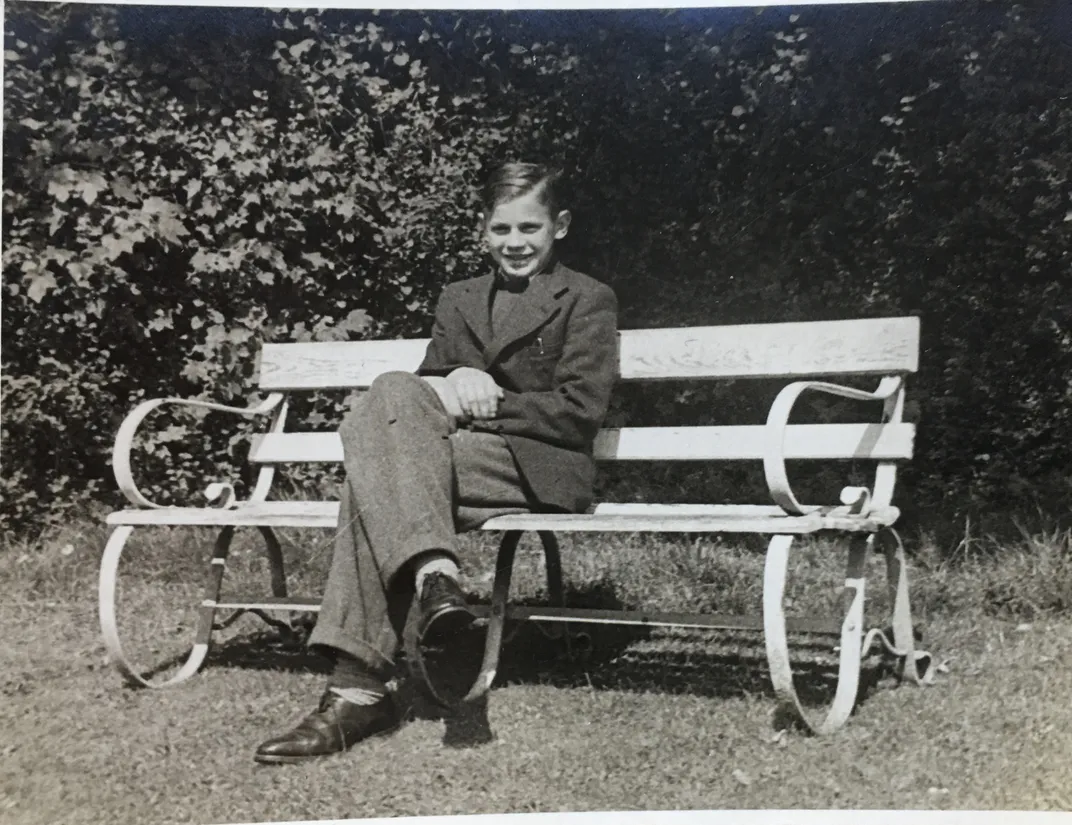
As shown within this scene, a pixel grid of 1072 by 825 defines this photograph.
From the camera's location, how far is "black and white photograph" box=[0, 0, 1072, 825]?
2.06 meters

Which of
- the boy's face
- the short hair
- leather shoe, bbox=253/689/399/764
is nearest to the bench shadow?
leather shoe, bbox=253/689/399/764

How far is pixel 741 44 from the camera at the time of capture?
242cm

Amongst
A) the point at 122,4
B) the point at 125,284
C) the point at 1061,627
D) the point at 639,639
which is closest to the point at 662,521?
the point at 639,639

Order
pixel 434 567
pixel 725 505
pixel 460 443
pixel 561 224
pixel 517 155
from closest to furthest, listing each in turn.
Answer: pixel 434 567
pixel 460 443
pixel 725 505
pixel 561 224
pixel 517 155

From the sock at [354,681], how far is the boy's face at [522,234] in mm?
976

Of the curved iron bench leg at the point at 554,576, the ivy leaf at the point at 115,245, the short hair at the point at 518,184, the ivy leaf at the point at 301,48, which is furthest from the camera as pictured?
the ivy leaf at the point at 115,245

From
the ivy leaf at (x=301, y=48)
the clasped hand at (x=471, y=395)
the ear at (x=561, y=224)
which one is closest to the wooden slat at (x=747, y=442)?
the clasped hand at (x=471, y=395)

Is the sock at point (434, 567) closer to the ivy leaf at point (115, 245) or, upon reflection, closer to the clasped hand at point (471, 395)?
the clasped hand at point (471, 395)

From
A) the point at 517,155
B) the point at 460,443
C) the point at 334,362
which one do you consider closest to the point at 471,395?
the point at 460,443

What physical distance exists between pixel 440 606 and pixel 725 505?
84 cm

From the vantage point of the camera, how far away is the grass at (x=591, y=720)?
6.43 ft

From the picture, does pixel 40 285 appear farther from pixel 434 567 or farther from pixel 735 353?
pixel 735 353

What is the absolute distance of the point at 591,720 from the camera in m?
2.22

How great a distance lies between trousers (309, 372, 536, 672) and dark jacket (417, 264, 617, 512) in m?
0.19
